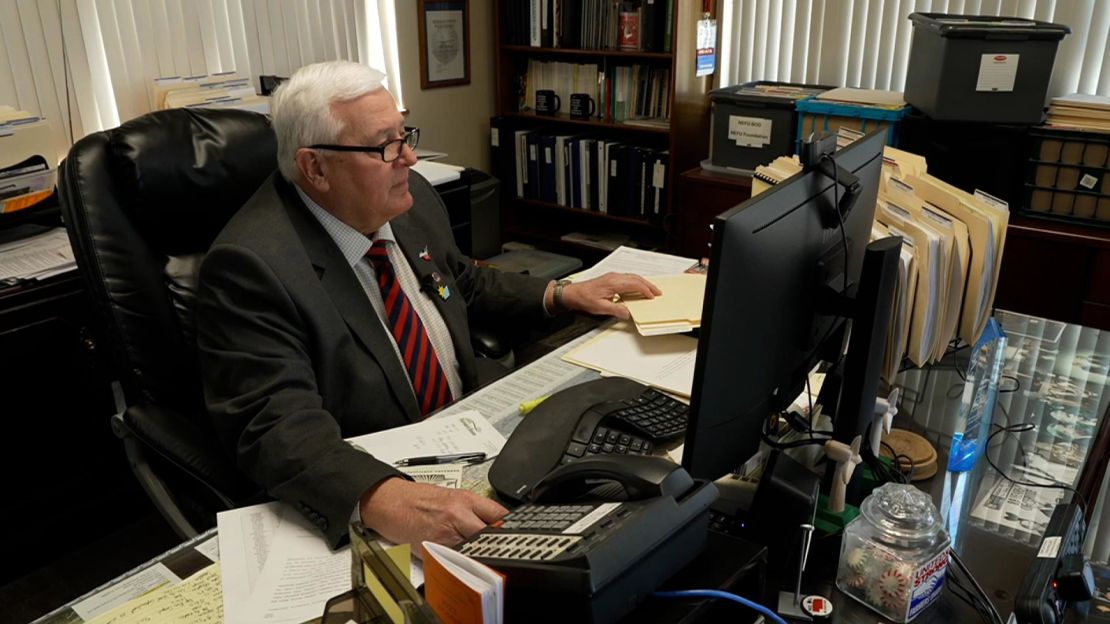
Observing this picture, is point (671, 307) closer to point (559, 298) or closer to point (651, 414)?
point (559, 298)

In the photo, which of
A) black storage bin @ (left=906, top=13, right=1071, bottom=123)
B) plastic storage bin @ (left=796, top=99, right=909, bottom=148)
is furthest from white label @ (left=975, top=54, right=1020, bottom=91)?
plastic storage bin @ (left=796, top=99, right=909, bottom=148)

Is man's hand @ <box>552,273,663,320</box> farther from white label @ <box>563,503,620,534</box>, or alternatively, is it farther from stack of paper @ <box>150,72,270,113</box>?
stack of paper @ <box>150,72,270,113</box>

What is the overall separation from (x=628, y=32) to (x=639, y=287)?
1.92 m

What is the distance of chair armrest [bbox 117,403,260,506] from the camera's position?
1.31 meters

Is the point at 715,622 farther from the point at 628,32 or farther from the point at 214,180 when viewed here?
the point at 628,32

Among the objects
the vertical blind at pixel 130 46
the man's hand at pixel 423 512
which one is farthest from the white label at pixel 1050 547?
the vertical blind at pixel 130 46

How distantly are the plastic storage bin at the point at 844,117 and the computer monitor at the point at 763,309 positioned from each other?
178cm

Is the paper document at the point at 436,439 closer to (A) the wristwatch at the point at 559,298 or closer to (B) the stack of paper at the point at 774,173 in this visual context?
(A) the wristwatch at the point at 559,298

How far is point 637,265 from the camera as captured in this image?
2.03m

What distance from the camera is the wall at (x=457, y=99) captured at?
348cm

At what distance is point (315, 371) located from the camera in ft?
4.67

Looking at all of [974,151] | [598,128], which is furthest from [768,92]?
[598,128]

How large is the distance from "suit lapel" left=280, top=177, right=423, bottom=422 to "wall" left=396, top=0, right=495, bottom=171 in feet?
6.92

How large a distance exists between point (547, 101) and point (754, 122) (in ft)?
3.43
